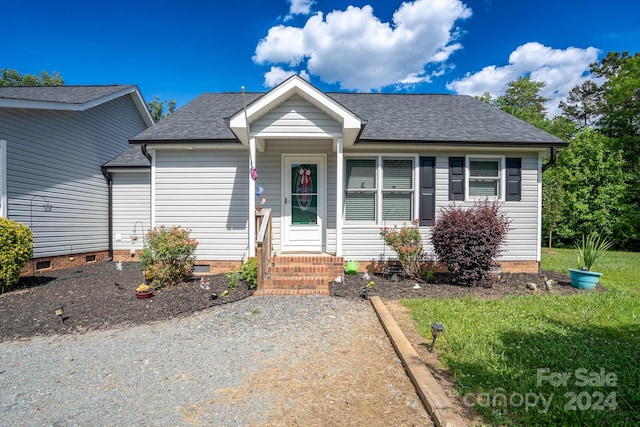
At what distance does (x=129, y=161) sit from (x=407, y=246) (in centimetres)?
936

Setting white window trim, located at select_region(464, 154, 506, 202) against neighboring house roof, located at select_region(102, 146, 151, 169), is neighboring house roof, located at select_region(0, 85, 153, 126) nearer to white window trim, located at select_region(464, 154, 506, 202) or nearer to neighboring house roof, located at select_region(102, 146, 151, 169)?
neighboring house roof, located at select_region(102, 146, 151, 169)

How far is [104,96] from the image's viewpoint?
9.54 meters

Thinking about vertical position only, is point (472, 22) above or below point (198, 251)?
Answer: above

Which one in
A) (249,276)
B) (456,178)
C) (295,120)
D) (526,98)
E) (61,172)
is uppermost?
(526,98)

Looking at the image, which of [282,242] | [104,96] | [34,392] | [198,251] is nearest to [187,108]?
[104,96]

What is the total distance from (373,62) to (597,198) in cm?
1345

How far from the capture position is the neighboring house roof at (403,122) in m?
7.21

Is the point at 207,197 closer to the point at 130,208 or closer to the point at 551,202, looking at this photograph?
the point at 130,208

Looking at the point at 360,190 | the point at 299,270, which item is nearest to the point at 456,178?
the point at 360,190

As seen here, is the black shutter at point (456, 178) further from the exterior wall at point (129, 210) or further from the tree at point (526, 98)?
the tree at point (526, 98)

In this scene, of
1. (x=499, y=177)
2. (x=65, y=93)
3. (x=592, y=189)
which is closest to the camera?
(x=499, y=177)

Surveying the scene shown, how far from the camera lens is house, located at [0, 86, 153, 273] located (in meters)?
7.34

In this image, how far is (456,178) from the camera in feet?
24.7

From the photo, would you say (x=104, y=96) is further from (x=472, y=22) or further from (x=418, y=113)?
(x=472, y=22)
